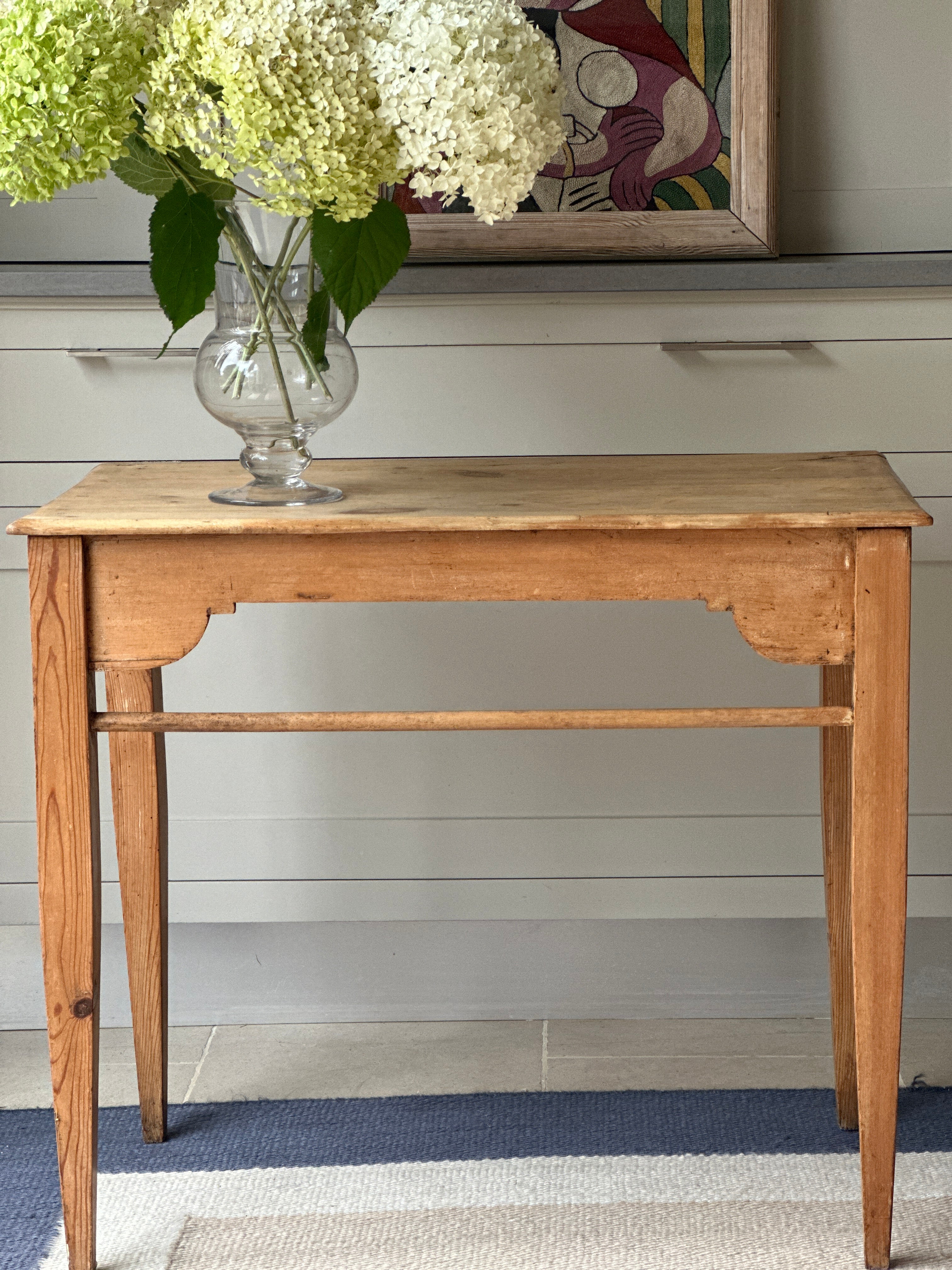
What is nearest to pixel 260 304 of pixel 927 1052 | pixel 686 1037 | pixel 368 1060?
pixel 368 1060

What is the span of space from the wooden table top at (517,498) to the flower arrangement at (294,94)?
0.85 feet

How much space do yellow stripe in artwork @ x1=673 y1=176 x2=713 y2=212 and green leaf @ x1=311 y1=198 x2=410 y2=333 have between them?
0.65 meters

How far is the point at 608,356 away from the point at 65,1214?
45.0 inches

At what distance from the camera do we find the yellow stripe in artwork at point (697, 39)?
1.71m

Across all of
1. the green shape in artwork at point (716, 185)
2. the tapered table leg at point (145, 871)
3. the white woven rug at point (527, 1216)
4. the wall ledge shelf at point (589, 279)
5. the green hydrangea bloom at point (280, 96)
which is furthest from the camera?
the green shape in artwork at point (716, 185)

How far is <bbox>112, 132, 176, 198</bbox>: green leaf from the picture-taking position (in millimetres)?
1208

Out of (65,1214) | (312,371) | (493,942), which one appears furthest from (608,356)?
(65,1214)

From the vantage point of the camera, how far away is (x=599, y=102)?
1.73 m

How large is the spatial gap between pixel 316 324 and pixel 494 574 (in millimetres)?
294

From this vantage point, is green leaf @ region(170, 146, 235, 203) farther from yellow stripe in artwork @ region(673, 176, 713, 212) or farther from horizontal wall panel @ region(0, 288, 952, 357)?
yellow stripe in artwork @ region(673, 176, 713, 212)

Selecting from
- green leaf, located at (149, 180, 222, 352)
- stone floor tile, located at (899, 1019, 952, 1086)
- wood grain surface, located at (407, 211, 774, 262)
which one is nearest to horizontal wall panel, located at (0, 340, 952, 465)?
wood grain surface, located at (407, 211, 774, 262)

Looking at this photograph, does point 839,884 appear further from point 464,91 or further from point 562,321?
point 464,91

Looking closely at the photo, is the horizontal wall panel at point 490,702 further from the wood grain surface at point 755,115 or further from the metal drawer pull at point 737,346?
the wood grain surface at point 755,115

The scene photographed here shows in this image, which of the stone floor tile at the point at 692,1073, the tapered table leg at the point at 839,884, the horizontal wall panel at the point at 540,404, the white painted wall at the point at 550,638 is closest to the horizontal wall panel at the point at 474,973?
the white painted wall at the point at 550,638
